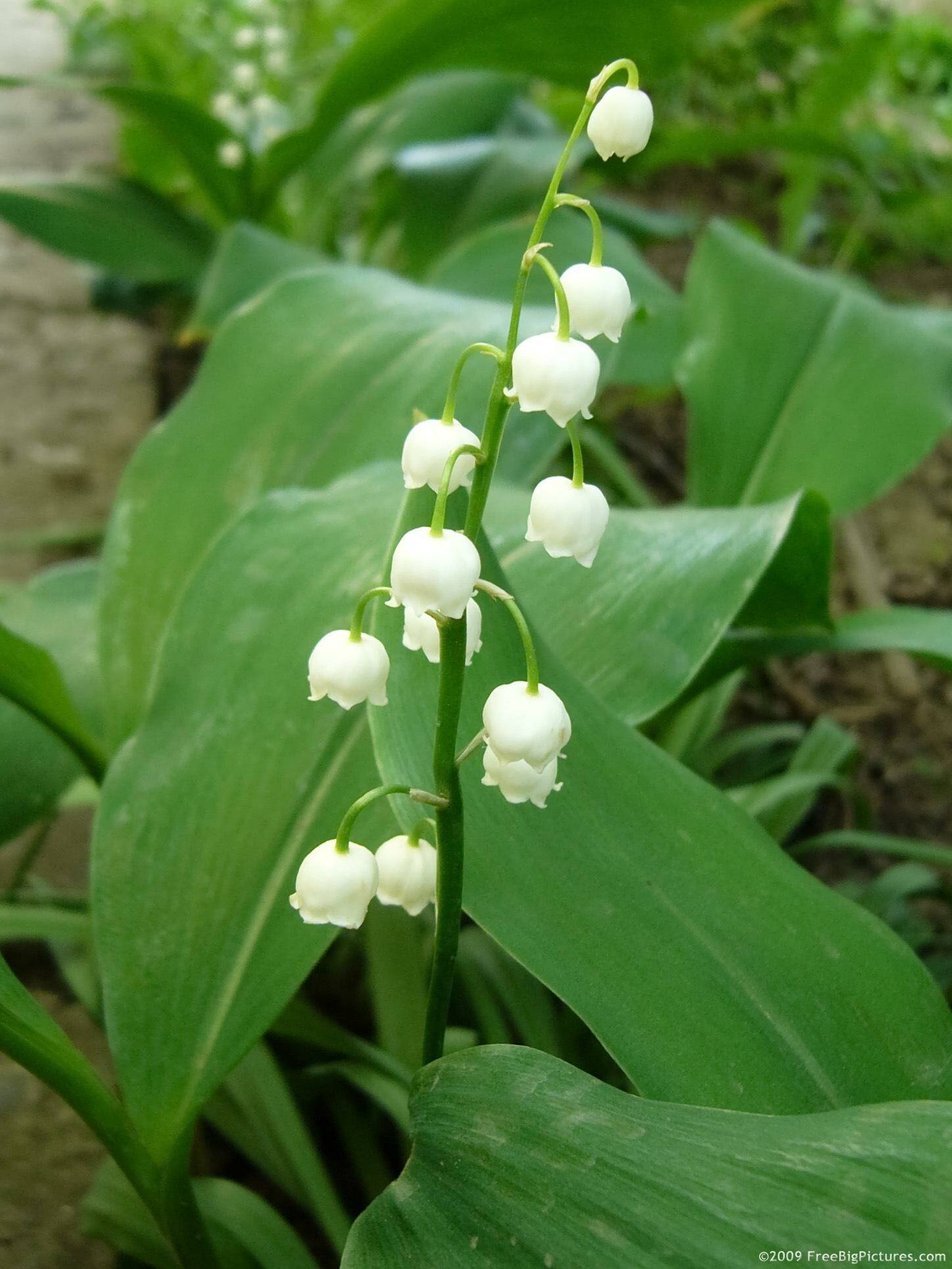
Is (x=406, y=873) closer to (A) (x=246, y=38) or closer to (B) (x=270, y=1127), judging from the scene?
(B) (x=270, y=1127)

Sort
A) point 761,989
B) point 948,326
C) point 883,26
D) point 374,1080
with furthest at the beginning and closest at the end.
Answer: point 883,26, point 948,326, point 374,1080, point 761,989

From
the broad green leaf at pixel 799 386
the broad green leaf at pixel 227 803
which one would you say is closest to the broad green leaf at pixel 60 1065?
the broad green leaf at pixel 227 803

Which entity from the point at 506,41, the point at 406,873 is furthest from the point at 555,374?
the point at 506,41

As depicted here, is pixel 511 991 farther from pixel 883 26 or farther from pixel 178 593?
pixel 883 26

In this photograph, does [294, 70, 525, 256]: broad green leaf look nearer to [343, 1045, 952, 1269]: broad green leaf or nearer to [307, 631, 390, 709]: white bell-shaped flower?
[307, 631, 390, 709]: white bell-shaped flower

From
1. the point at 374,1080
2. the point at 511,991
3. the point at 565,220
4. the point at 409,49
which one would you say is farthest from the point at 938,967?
the point at 409,49

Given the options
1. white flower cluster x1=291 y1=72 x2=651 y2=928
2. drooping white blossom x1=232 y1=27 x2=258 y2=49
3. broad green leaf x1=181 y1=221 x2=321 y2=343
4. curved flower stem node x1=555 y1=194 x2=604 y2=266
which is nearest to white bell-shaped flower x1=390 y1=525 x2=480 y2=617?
white flower cluster x1=291 y1=72 x2=651 y2=928
